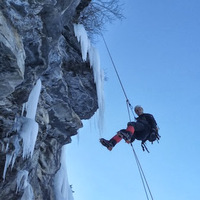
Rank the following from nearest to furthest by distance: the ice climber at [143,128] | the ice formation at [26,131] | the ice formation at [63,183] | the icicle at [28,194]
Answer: the ice formation at [26,131] < the icicle at [28,194] < the ice climber at [143,128] < the ice formation at [63,183]

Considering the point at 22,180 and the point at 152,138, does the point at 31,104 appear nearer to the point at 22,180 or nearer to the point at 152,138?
the point at 22,180

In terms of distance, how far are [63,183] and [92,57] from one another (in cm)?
319

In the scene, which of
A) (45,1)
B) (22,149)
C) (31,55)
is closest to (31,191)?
(22,149)

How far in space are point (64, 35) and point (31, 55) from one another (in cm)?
226

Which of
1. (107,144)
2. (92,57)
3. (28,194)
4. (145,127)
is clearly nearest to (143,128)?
(145,127)

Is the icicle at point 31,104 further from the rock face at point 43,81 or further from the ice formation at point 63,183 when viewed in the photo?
the ice formation at point 63,183

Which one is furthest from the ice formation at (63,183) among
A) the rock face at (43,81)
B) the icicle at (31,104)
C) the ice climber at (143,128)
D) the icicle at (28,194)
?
the icicle at (31,104)

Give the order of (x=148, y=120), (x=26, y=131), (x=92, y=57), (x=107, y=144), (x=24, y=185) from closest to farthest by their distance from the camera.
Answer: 1. (x=26, y=131)
2. (x=24, y=185)
3. (x=107, y=144)
4. (x=148, y=120)
5. (x=92, y=57)

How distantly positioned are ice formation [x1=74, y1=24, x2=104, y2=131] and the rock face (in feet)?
0.42

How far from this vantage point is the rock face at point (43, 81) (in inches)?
149

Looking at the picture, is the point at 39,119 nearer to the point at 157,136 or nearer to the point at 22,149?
the point at 22,149

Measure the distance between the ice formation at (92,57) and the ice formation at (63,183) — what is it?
160 centimetres

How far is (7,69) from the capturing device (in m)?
3.68

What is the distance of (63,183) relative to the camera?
762 cm
